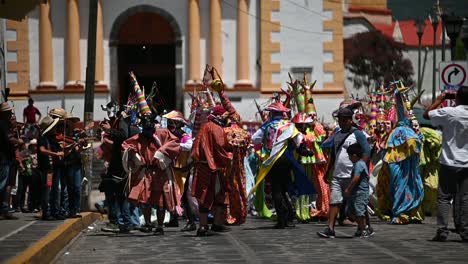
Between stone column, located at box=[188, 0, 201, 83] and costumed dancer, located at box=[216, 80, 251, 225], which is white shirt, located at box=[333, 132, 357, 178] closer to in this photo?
costumed dancer, located at box=[216, 80, 251, 225]

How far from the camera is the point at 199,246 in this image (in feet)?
55.4

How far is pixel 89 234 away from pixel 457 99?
5915 mm

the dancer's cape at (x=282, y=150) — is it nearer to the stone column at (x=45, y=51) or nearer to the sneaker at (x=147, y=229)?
the sneaker at (x=147, y=229)

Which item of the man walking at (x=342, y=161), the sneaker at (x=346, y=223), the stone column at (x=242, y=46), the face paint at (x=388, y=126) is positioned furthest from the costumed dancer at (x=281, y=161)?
the stone column at (x=242, y=46)

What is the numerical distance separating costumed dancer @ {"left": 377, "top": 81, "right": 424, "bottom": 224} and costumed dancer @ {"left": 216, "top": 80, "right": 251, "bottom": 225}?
2682mm

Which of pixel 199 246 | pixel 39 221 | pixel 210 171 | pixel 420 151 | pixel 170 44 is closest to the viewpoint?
pixel 199 246

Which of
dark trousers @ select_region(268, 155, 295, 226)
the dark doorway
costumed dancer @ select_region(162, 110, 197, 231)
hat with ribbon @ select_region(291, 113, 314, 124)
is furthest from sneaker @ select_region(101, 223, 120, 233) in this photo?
the dark doorway

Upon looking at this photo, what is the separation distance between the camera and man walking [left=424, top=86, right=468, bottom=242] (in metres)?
17.0

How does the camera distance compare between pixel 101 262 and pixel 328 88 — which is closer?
pixel 101 262

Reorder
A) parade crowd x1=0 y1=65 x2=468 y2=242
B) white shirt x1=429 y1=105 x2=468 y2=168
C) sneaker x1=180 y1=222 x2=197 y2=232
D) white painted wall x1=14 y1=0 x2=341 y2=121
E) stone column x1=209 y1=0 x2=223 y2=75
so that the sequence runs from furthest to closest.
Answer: white painted wall x1=14 y1=0 x2=341 y2=121, stone column x1=209 y1=0 x2=223 y2=75, sneaker x1=180 y1=222 x2=197 y2=232, parade crowd x1=0 y1=65 x2=468 y2=242, white shirt x1=429 y1=105 x2=468 y2=168

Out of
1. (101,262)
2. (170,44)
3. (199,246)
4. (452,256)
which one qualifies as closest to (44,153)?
(199,246)

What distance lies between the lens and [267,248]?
16.3 metres

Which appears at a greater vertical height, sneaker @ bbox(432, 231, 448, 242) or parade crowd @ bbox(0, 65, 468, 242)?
parade crowd @ bbox(0, 65, 468, 242)

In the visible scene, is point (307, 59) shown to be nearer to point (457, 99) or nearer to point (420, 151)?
point (420, 151)
